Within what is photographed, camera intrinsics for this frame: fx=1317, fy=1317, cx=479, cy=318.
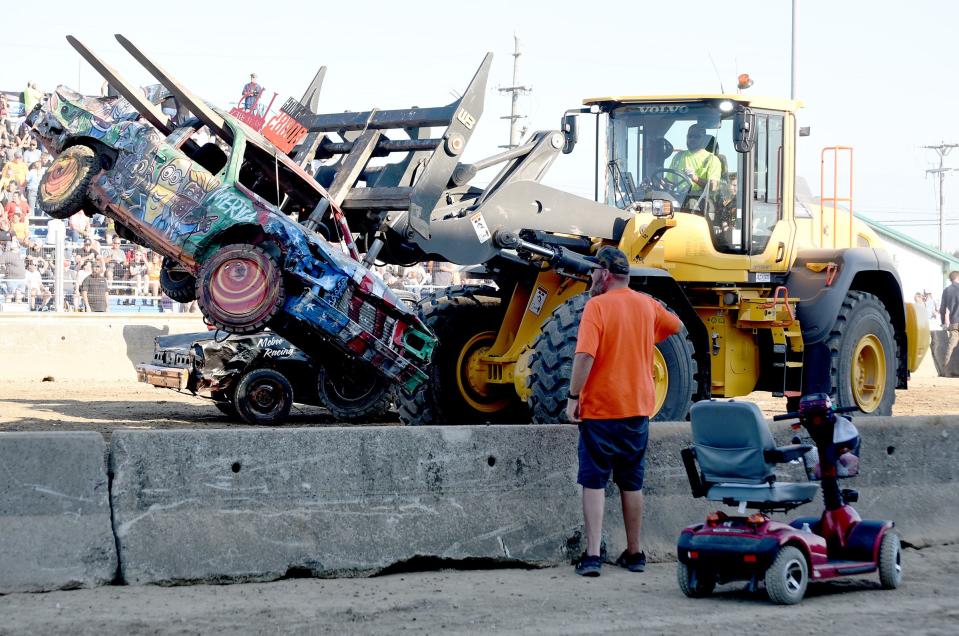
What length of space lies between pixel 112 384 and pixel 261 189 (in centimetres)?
774

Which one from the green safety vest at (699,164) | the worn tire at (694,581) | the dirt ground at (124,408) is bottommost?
the worn tire at (694,581)

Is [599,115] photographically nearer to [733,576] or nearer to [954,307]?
[733,576]

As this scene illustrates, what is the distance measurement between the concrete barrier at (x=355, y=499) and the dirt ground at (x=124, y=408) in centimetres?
527

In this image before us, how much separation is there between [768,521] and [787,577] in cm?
28

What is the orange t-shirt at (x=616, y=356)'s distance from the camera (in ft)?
22.4

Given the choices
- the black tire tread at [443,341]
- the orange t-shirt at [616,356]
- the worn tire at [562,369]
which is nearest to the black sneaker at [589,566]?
the orange t-shirt at [616,356]

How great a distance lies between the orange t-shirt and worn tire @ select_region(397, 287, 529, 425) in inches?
168

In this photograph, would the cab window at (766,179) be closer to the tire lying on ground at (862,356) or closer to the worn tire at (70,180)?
the tire lying on ground at (862,356)

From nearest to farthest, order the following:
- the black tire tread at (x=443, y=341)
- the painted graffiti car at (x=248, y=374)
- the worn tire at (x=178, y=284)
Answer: the black tire tread at (x=443, y=341) < the worn tire at (x=178, y=284) < the painted graffiti car at (x=248, y=374)

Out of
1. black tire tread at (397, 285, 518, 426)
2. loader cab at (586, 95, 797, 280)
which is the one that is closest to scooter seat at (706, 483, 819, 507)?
loader cab at (586, 95, 797, 280)

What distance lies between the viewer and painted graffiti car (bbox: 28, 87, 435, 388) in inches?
402

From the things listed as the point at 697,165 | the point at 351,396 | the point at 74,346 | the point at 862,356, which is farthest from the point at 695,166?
the point at 74,346

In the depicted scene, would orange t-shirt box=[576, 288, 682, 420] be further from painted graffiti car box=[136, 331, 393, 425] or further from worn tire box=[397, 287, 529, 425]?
painted graffiti car box=[136, 331, 393, 425]

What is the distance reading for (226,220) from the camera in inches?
405
